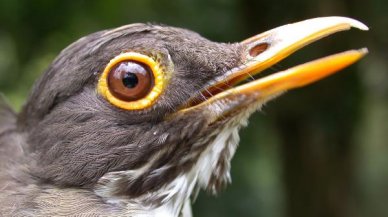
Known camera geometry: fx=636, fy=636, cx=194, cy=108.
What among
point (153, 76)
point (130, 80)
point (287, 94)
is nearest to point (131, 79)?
point (130, 80)

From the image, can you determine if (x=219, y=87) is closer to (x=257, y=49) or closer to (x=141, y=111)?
(x=257, y=49)

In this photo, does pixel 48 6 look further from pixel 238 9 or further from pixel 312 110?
pixel 312 110

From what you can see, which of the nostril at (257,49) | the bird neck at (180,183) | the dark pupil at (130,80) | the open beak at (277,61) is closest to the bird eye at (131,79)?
the dark pupil at (130,80)

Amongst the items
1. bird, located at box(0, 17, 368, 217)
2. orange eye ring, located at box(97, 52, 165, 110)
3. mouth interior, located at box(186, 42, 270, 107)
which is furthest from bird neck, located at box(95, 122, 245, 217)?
orange eye ring, located at box(97, 52, 165, 110)

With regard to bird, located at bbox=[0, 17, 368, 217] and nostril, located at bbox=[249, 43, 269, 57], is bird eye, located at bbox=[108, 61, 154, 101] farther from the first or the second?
nostril, located at bbox=[249, 43, 269, 57]

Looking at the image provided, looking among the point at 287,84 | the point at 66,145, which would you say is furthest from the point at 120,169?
the point at 287,84
